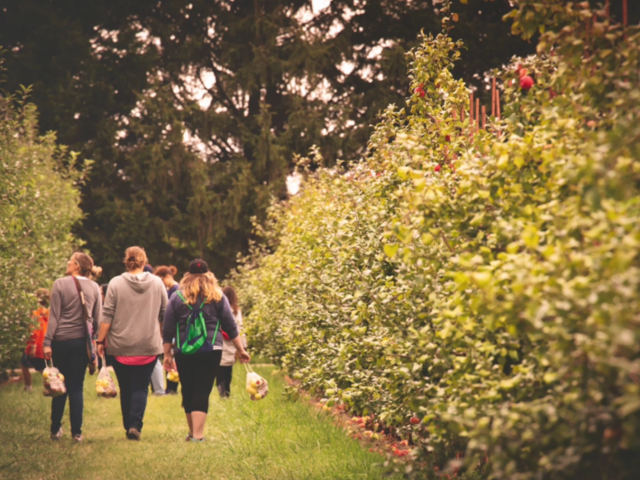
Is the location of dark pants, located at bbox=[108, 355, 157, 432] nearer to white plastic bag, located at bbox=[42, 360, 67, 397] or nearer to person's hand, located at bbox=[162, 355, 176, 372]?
person's hand, located at bbox=[162, 355, 176, 372]

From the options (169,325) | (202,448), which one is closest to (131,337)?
(169,325)

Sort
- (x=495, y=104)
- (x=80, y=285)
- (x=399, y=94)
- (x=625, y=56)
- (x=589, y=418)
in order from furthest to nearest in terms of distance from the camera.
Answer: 1. (x=399, y=94)
2. (x=80, y=285)
3. (x=495, y=104)
4. (x=625, y=56)
5. (x=589, y=418)

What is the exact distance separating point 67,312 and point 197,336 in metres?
1.52

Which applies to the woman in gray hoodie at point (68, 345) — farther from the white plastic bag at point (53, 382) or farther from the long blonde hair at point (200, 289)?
the long blonde hair at point (200, 289)

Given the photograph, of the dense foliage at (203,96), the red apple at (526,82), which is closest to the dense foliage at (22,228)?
the red apple at (526,82)

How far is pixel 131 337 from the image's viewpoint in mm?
7727

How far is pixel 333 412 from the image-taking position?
8297 millimetres

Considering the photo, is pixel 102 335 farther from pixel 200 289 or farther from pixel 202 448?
pixel 202 448

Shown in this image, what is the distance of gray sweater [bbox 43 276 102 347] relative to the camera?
A: 25.4ft

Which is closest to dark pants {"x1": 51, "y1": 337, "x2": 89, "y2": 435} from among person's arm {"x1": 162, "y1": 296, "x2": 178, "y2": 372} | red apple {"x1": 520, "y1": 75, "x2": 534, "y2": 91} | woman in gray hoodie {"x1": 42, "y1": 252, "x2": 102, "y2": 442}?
woman in gray hoodie {"x1": 42, "y1": 252, "x2": 102, "y2": 442}

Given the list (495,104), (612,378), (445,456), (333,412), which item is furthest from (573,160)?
(333,412)

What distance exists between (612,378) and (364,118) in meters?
24.0

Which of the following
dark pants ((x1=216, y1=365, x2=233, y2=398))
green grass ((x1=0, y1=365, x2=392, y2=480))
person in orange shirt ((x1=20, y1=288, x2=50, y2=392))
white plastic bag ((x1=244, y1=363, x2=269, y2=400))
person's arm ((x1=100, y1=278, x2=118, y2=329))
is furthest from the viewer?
person in orange shirt ((x1=20, y1=288, x2=50, y2=392))

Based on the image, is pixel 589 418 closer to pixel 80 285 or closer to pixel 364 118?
pixel 80 285
